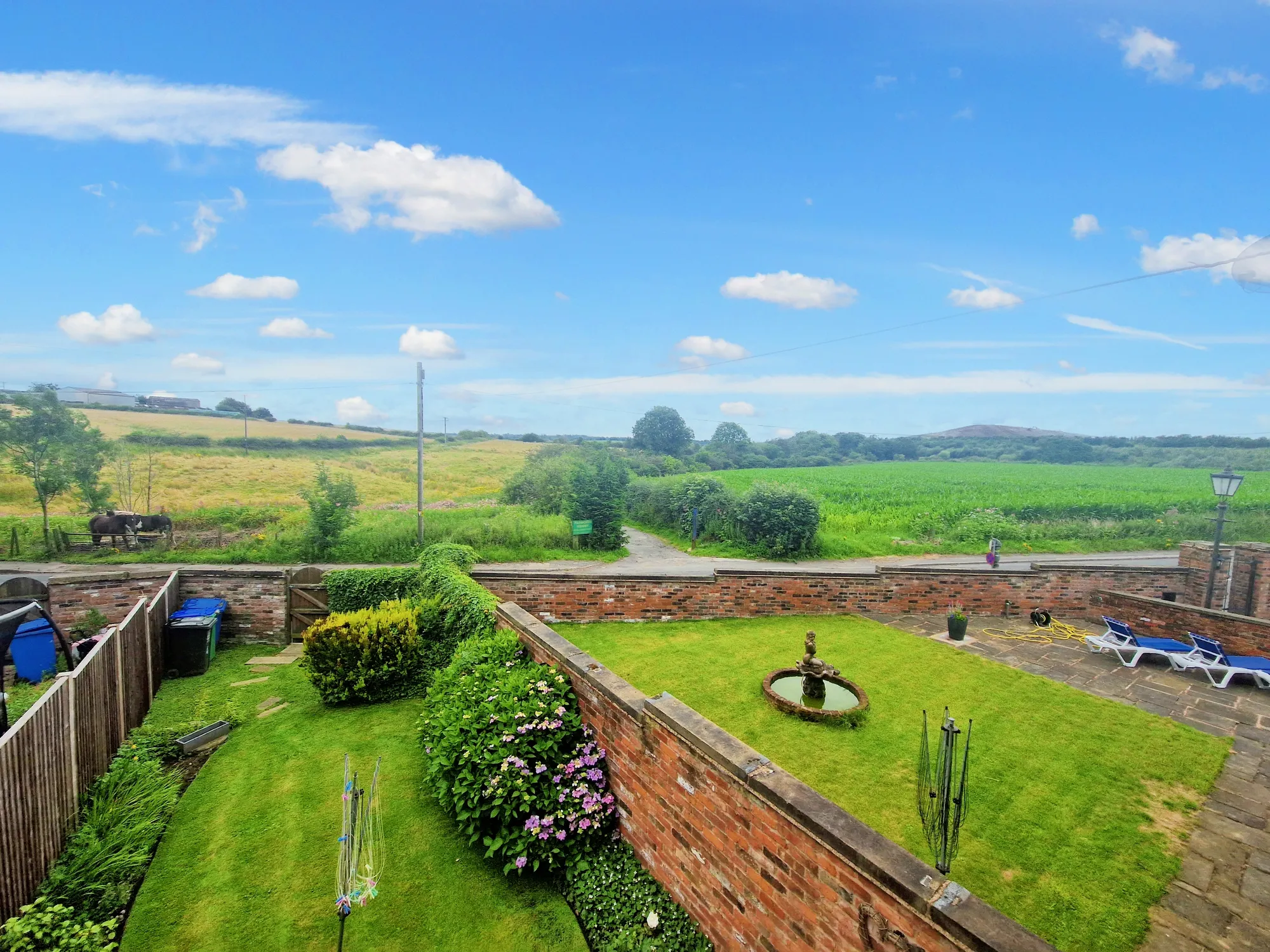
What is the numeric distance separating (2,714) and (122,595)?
22.0 ft

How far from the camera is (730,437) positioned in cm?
6619

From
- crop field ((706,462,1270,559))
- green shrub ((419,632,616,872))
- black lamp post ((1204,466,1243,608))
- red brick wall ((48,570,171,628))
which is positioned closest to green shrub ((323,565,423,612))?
red brick wall ((48,570,171,628))

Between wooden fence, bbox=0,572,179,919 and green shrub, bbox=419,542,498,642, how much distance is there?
367 cm

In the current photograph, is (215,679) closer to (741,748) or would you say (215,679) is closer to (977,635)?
(741,748)

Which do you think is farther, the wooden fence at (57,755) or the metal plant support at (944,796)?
the wooden fence at (57,755)

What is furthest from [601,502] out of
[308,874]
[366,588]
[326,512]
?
[308,874]

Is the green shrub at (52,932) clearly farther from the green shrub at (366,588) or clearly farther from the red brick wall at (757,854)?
the green shrub at (366,588)

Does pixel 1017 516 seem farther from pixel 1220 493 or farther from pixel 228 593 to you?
pixel 228 593

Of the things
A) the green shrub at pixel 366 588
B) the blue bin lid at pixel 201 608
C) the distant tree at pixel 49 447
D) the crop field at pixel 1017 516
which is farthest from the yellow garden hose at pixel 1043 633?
the distant tree at pixel 49 447

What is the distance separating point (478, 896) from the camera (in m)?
4.59

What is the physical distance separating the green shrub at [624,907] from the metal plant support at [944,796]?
1693 mm

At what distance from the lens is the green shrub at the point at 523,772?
15.6ft

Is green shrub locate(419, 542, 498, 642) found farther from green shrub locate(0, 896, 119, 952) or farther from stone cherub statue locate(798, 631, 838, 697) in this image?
green shrub locate(0, 896, 119, 952)

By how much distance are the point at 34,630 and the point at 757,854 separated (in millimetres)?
10498
